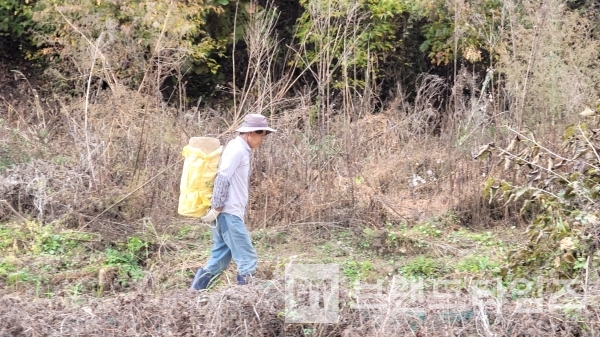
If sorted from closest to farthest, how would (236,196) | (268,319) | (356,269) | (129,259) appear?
1. (268,319)
2. (236,196)
3. (356,269)
4. (129,259)

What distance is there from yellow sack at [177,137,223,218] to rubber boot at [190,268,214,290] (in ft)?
1.67

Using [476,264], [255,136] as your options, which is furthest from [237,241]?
[476,264]

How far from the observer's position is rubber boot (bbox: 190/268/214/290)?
654cm

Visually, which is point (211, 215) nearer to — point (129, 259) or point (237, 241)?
point (237, 241)

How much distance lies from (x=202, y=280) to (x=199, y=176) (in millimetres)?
878

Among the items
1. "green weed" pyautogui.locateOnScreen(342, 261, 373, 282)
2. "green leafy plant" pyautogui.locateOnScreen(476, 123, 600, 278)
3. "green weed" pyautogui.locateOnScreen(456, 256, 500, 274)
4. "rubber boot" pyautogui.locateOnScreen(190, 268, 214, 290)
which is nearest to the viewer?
"green leafy plant" pyautogui.locateOnScreen(476, 123, 600, 278)

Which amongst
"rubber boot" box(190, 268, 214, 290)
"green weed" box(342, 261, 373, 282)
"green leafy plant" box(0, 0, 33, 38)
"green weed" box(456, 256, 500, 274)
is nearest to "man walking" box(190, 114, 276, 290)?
"rubber boot" box(190, 268, 214, 290)

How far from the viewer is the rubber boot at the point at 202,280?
21.4ft

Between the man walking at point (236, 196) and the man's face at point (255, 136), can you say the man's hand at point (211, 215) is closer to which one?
the man walking at point (236, 196)

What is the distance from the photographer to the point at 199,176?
6371 millimetres

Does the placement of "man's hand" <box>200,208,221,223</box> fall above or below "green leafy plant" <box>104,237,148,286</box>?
above

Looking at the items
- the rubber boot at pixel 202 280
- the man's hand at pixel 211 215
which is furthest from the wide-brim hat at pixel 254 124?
the rubber boot at pixel 202 280

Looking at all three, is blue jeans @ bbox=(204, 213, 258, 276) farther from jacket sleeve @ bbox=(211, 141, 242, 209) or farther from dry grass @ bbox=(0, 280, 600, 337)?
dry grass @ bbox=(0, 280, 600, 337)

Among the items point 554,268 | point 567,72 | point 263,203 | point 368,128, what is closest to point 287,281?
point 554,268
